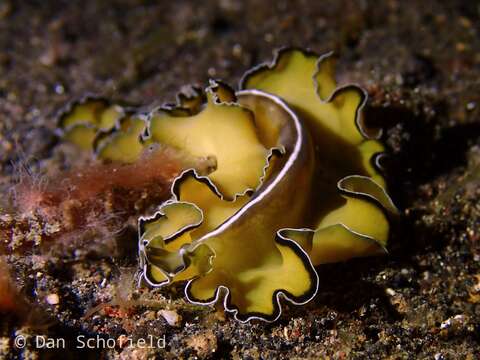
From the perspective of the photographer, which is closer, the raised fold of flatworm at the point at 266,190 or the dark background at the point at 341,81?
the raised fold of flatworm at the point at 266,190

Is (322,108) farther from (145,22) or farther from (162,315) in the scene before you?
(145,22)

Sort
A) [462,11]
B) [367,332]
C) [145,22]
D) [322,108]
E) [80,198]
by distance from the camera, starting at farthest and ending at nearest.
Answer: [145,22], [462,11], [322,108], [80,198], [367,332]

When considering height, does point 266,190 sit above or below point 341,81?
below

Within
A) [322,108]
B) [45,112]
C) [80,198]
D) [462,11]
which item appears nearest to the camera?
[80,198]

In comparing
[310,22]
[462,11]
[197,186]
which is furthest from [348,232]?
[462,11]

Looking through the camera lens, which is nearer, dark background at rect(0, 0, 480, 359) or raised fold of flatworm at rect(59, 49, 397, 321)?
raised fold of flatworm at rect(59, 49, 397, 321)

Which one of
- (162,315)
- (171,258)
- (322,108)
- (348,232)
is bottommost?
(162,315)

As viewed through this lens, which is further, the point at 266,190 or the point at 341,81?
the point at 341,81

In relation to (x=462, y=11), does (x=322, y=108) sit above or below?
below

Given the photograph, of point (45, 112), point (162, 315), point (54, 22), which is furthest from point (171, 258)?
point (54, 22)

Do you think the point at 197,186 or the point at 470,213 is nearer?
the point at 197,186
